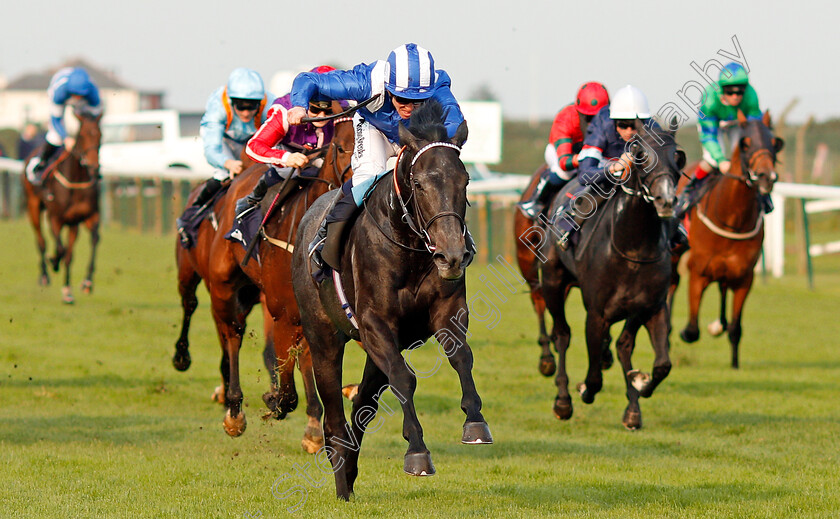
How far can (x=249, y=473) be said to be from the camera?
22.7ft

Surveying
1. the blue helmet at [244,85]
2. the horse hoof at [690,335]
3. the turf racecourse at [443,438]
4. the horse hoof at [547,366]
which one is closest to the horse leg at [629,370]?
the turf racecourse at [443,438]

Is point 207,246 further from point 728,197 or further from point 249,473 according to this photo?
point 728,197

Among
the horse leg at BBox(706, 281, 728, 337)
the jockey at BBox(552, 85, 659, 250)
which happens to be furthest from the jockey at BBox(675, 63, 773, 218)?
the jockey at BBox(552, 85, 659, 250)

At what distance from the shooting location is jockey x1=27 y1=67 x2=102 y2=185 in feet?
55.3

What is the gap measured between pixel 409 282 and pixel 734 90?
7077 mm

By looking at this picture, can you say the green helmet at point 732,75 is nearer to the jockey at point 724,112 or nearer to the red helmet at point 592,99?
the jockey at point 724,112

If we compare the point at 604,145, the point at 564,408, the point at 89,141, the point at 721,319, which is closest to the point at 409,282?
the point at 564,408

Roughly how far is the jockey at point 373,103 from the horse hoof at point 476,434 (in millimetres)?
1260

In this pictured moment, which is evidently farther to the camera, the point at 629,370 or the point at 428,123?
the point at 629,370

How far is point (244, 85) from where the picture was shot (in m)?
9.23

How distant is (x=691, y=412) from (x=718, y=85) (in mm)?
3693

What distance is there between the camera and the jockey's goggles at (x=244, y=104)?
9.33 meters

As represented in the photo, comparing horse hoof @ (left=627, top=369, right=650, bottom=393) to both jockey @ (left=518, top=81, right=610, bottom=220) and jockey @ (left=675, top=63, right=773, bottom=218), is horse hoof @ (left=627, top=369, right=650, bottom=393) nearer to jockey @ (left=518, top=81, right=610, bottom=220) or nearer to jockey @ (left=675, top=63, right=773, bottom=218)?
jockey @ (left=518, top=81, right=610, bottom=220)

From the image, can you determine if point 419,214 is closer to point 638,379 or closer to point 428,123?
point 428,123
